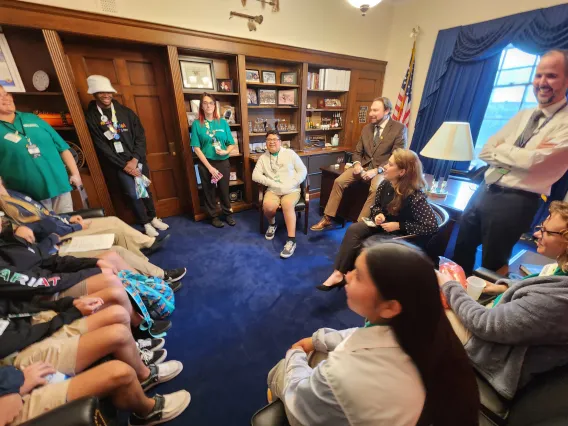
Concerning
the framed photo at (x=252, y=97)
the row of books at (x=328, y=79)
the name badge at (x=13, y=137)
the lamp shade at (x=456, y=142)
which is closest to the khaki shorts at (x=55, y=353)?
the name badge at (x=13, y=137)

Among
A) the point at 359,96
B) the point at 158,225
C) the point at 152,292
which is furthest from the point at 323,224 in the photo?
the point at 359,96

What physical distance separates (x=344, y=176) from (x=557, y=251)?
1954 millimetres

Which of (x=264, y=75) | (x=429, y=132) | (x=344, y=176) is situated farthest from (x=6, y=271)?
(x=429, y=132)

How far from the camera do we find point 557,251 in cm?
91

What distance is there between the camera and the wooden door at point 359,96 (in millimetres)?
3944

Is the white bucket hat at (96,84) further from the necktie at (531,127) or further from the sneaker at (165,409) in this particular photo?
the necktie at (531,127)

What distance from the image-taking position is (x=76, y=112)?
2.31m

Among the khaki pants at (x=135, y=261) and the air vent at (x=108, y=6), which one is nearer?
the khaki pants at (x=135, y=261)

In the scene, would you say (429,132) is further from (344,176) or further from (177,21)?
(177,21)

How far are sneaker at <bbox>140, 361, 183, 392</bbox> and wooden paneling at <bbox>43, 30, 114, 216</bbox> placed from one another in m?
2.11

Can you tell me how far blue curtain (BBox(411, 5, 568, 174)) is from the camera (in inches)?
98.1

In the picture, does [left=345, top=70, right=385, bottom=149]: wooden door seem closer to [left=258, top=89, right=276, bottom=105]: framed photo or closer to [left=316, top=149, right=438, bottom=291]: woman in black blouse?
[left=258, top=89, right=276, bottom=105]: framed photo

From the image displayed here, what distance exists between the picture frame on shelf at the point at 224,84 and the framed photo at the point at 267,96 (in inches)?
18.0

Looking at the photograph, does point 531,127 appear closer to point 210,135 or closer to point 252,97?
point 210,135
